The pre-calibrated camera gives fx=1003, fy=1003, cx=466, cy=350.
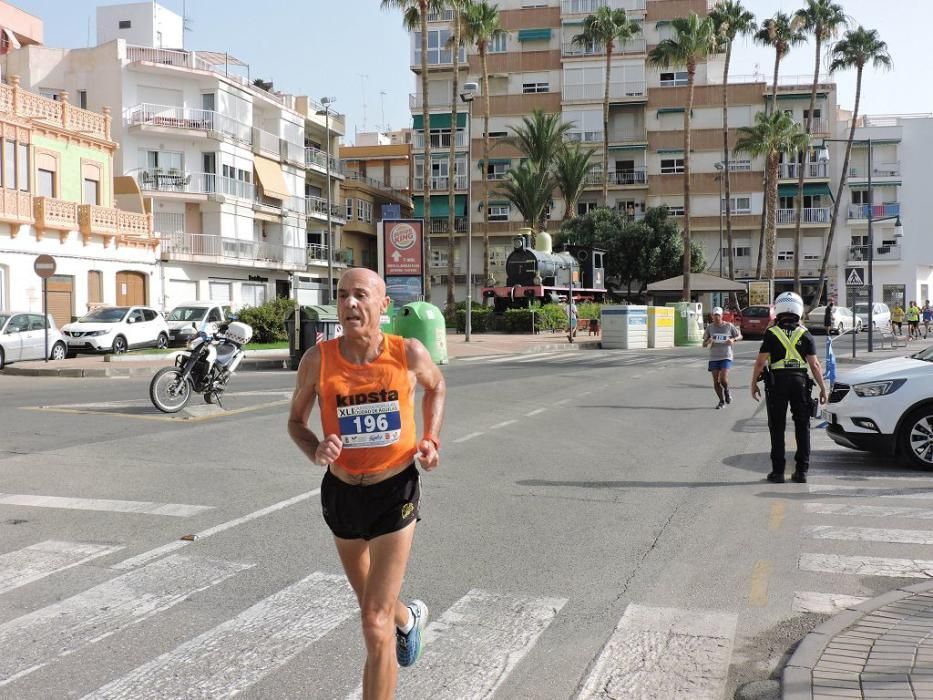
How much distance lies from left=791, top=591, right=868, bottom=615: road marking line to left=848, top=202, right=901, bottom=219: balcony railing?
64910mm

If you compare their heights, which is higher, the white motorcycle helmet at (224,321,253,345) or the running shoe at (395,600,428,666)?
the white motorcycle helmet at (224,321,253,345)

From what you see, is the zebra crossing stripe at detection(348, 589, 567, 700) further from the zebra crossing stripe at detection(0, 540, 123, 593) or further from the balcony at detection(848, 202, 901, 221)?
the balcony at detection(848, 202, 901, 221)

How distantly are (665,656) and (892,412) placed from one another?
642 cm

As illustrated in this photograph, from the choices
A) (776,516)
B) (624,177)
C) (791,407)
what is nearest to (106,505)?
(776,516)

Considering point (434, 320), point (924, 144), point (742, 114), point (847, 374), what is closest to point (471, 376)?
point (434, 320)

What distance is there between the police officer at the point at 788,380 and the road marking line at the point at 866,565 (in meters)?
2.77

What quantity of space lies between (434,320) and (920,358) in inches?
642

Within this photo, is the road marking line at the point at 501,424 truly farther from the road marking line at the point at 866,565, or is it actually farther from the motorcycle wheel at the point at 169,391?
the road marking line at the point at 866,565

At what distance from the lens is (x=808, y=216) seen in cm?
6706

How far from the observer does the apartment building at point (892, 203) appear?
6631 centimetres

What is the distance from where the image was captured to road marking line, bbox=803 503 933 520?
7762 millimetres

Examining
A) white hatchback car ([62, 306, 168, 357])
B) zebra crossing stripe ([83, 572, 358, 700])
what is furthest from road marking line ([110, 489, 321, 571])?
white hatchback car ([62, 306, 168, 357])

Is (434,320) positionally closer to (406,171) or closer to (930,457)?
(930,457)

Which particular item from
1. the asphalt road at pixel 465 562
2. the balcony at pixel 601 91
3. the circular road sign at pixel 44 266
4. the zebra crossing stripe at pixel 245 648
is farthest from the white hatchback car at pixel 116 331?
the balcony at pixel 601 91
